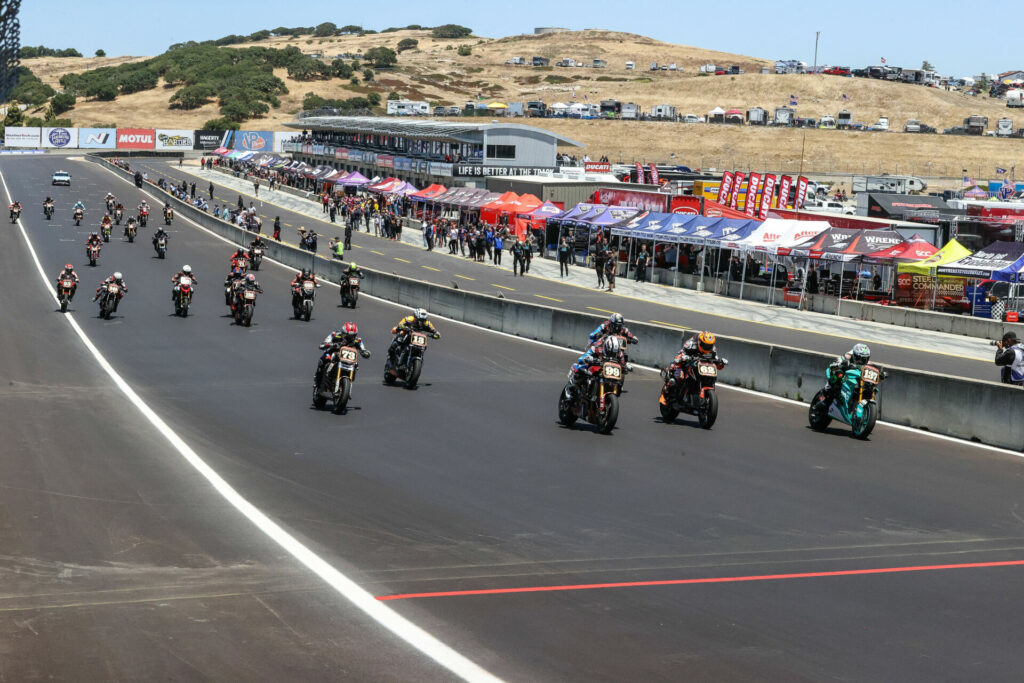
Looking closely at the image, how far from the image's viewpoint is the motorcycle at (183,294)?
32.6 metres

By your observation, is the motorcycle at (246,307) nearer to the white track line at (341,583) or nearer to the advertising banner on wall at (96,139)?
the white track line at (341,583)

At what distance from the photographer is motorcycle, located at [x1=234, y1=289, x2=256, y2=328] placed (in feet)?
101

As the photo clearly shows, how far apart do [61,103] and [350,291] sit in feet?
572

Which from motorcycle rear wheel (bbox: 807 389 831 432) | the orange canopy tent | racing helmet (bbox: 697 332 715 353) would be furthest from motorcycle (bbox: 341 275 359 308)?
the orange canopy tent

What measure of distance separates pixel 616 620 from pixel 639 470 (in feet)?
19.5

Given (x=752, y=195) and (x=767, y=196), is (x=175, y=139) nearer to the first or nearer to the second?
(x=752, y=195)

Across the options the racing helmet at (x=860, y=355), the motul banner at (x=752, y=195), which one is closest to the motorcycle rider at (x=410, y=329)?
the racing helmet at (x=860, y=355)

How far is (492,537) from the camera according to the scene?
35.3ft

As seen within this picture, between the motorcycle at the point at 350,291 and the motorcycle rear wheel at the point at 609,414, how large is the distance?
21435 millimetres

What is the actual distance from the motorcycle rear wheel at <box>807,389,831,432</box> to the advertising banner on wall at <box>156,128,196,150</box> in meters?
154

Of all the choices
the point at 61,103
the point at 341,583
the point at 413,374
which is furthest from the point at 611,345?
the point at 61,103

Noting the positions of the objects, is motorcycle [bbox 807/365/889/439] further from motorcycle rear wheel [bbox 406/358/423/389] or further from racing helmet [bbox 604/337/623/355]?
motorcycle rear wheel [bbox 406/358/423/389]

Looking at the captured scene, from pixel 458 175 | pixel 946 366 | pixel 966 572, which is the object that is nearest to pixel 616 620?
pixel 966 572

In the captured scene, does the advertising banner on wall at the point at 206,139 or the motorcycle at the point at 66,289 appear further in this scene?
the advertising banner on wall at the point at 206,139
